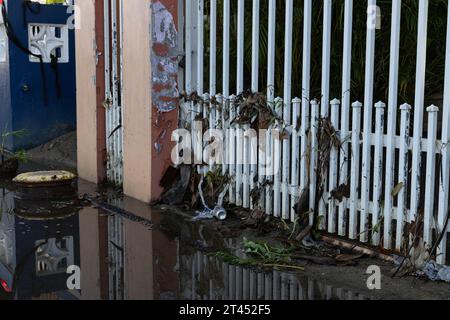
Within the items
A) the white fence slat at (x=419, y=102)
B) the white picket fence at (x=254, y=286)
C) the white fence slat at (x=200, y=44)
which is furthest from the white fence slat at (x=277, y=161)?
the white fence slat at (x=419, y=102)

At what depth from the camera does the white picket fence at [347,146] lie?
4.53 m

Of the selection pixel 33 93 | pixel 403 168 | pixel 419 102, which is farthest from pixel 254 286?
pixel 33 93

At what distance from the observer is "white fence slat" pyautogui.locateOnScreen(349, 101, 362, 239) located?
504cm

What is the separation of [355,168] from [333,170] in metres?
0.26

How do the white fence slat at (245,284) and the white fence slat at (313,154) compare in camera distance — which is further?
the white fence slat at (313,154)

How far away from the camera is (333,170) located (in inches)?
209

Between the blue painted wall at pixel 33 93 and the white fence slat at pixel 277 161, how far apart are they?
637 cm

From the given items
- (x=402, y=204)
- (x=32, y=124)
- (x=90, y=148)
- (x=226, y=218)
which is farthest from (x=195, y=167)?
(x=32, y=124)

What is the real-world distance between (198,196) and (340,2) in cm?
253

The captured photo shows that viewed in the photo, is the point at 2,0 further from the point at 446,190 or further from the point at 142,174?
the point at 446,190

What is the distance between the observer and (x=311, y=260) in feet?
16.4

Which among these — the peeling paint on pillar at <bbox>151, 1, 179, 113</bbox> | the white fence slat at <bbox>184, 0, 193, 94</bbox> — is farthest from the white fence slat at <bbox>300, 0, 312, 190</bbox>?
the peeling paint on pillar at <bbox>151, 1, 179, 113</bbox>

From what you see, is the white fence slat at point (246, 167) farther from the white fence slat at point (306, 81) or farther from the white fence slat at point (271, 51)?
the white fence slat at point (306, 81)
